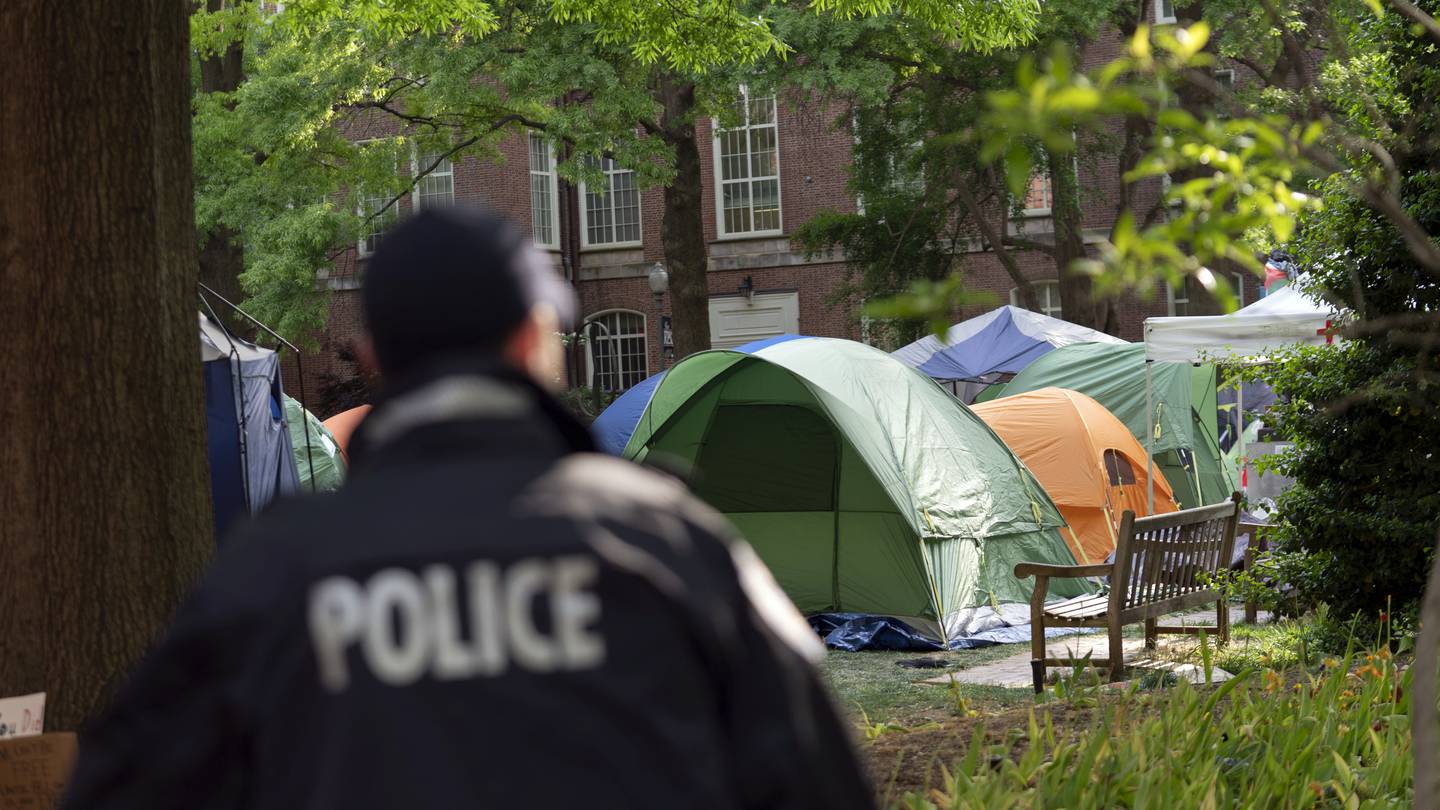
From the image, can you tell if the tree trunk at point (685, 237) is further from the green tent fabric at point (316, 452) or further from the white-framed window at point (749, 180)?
the white-framed window at point (749, 180)

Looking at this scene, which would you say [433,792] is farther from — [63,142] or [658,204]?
[658,204]

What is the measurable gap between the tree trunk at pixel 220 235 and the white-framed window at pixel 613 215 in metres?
11.3

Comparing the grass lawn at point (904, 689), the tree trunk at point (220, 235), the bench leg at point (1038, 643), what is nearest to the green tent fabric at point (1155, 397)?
the grass lawn at point (904, 689)

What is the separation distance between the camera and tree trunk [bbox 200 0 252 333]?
2256 centimetres

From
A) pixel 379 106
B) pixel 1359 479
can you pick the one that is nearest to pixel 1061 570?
pixel 1359 479

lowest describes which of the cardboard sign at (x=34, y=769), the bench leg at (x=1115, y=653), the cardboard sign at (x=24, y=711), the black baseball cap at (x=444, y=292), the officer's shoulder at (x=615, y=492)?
the bench leg at (x=1115, y=653)

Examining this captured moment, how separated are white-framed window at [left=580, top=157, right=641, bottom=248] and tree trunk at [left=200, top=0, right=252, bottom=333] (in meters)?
11.3

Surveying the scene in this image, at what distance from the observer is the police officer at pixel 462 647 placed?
5.12 feet

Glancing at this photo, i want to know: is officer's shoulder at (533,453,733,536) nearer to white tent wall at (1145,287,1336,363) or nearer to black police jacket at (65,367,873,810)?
black police jacket at (65,367,873,810)

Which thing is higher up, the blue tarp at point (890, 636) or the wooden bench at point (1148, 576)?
the wooden bench at point (1148, 576)

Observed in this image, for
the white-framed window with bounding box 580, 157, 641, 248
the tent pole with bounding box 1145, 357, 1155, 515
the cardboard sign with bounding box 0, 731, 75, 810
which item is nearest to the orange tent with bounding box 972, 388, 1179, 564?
the tent pole with bounding box 1145, 357, 1155, 515

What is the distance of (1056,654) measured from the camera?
9938mm

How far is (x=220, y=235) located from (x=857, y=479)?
1400cm

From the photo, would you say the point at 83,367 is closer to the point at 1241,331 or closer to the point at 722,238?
the point at 1241,331
